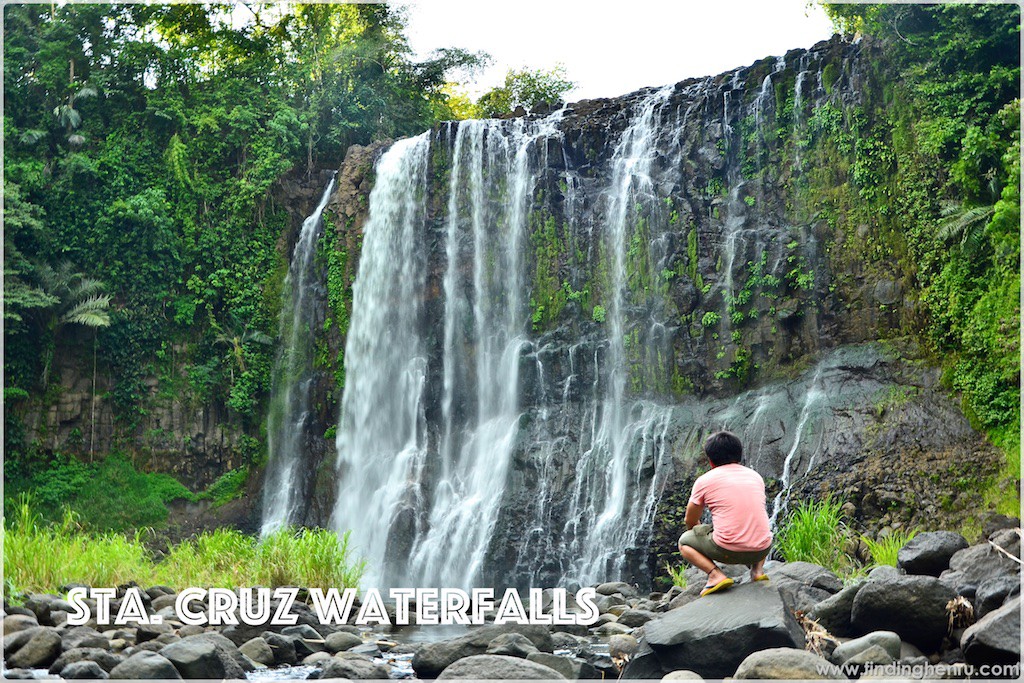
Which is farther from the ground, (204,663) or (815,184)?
(815,184)

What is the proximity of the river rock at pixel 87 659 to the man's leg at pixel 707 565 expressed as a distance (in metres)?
3.43

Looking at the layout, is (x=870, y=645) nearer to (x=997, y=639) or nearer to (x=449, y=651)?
(x=997, y=639)

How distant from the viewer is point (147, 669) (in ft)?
15.9

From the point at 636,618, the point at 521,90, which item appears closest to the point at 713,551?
the point at 636,618

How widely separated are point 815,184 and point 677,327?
2940mm

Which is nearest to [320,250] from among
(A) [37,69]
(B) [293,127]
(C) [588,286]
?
(B) [293,127]

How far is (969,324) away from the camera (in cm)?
1121

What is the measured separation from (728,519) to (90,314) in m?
15.3

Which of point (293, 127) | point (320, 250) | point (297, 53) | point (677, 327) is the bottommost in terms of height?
point (677, 327)

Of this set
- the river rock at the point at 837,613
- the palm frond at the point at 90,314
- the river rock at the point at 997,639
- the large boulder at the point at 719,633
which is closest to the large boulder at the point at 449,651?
the large boulder at the point at 719,633

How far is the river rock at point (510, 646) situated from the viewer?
17.9 ft

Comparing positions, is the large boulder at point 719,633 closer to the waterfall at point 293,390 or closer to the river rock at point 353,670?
Answer: the river rock at point 353,670

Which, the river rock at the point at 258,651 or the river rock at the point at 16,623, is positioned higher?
the river rock at the point at 16,623

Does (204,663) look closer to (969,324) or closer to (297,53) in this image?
→ (969,324)
